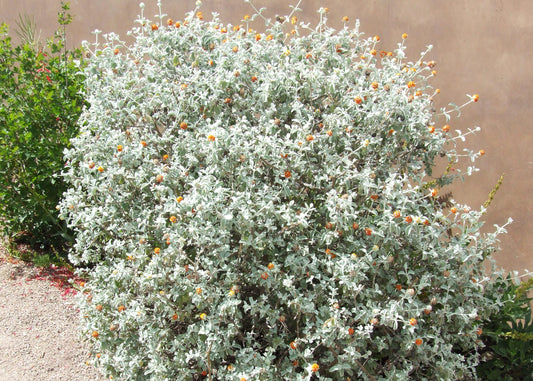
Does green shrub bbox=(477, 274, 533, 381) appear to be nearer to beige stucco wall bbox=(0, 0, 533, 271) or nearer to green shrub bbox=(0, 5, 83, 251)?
beige stucco wall bbox=(0, 0, 533, 271)

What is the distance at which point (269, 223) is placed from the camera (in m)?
2.63

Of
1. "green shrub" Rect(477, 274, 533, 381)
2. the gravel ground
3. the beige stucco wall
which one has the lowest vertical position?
the gravel ground

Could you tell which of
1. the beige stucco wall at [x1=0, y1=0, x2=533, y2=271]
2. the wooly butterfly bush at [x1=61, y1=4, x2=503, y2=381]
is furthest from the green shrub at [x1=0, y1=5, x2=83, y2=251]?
the beige stucco wall at [x1=0, y1=0, x2=533, y2=271]

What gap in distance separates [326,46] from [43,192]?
2738mm

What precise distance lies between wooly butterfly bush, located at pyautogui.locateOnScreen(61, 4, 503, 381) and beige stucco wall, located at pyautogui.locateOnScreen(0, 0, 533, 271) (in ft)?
3.64

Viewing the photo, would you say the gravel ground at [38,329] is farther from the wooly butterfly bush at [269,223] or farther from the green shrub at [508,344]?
the green shrub at [508,344]

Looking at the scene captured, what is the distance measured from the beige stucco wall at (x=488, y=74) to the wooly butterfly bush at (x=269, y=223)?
111cm

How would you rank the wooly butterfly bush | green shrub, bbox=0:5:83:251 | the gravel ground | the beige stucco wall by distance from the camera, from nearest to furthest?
1. the wooly butterfly bush
2. the gravel ground
3. the beige stucco wall
4. green shrub, bbox=0:5:83:251

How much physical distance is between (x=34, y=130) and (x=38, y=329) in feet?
5.27

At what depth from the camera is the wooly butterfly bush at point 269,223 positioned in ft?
8.68

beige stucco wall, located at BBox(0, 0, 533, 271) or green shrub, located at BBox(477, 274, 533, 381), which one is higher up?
beige stucco wall, located at BBox(0, 0, 533, 271)

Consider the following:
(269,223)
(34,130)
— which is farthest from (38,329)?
(269,223)

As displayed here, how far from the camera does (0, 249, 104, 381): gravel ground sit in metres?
3.52

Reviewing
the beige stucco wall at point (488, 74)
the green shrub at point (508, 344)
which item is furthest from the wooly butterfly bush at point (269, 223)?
the beige stucco wall at point (488, 74)
